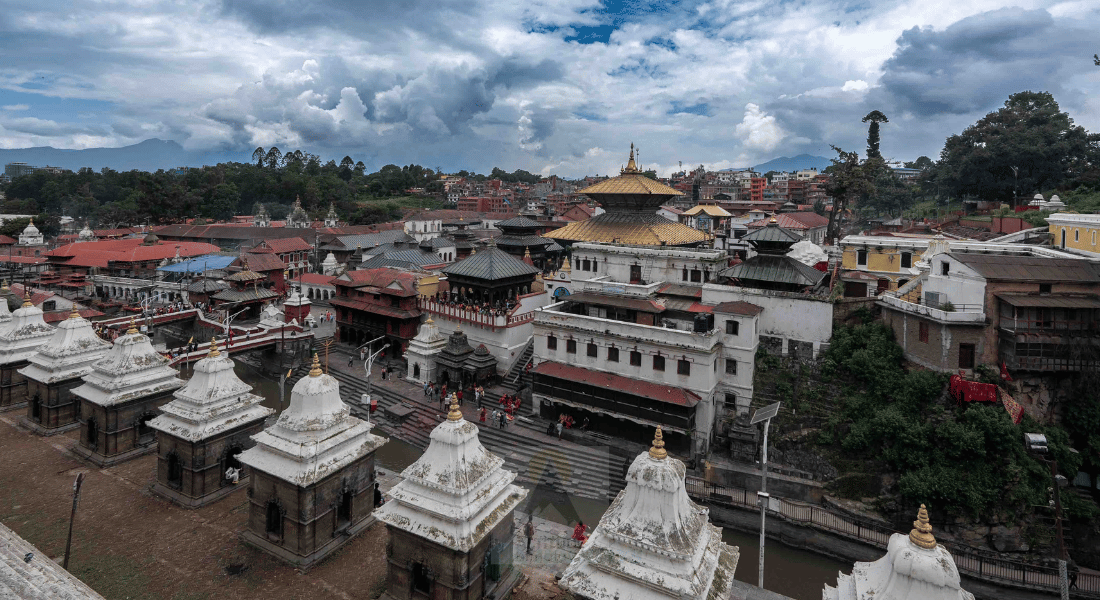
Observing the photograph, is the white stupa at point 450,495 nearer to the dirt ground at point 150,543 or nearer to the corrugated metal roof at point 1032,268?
the dirt ground at point 150,543

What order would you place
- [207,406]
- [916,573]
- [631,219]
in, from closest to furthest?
[916,573], [207,406], [631,219]

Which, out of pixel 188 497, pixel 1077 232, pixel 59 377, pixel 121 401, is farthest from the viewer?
pixel 1077 232

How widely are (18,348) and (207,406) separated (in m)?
13.8

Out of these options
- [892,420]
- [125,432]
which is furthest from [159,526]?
[892,420]

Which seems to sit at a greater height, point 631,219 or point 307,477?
point 631,219

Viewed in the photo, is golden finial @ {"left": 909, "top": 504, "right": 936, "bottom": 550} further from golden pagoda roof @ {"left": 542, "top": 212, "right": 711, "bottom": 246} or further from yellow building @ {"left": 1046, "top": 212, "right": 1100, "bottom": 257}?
golden pagoda roof @ {"left": 542, "top": 212, "right": 711, "bottom": 246}

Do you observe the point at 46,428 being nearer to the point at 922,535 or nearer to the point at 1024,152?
the point at 922,535

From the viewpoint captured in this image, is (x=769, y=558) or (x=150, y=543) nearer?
(x=150, y=543)

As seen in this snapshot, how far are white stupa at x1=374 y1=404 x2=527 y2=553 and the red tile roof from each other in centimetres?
1377

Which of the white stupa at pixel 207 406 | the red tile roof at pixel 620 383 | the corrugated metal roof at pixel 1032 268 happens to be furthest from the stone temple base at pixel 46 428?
the corrugated metal roof at pixel 1032 268

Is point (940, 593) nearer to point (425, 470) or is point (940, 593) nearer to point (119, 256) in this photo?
point (425, 470)

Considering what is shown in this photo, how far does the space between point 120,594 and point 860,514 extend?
24.0 m

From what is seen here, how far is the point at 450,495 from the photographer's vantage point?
38.3ft

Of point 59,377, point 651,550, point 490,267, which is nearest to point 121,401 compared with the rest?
point 59,377
